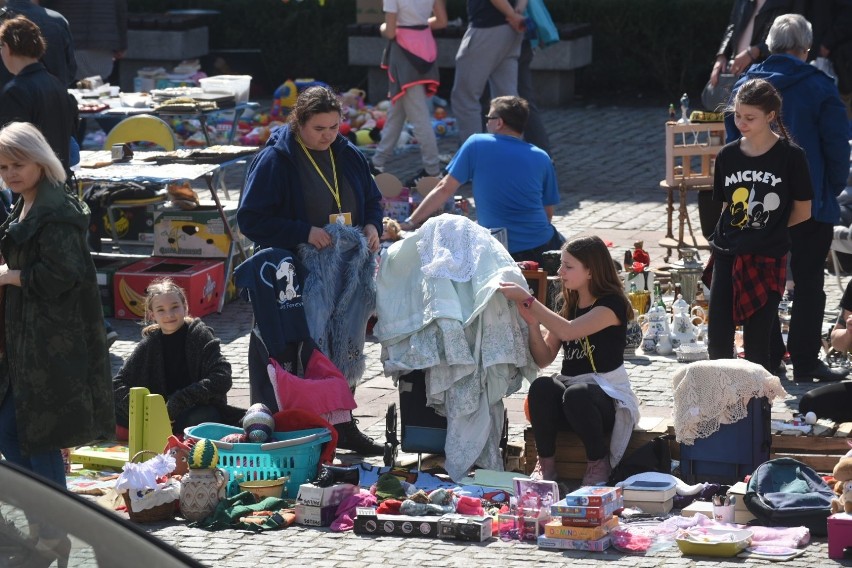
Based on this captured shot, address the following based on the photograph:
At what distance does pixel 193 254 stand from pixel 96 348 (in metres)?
4.48

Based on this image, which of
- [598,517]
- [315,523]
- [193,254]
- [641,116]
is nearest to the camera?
[598,517]

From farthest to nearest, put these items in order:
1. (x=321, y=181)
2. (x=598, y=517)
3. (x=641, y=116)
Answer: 1. (x=641, y=116)
2. (x=321, y=181)
3. (x=598, y=517)

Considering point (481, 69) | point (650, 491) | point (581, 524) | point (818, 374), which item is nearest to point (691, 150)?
point (481, 69)

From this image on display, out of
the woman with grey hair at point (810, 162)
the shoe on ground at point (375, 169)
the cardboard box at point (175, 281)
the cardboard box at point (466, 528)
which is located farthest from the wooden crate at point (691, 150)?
the cardboard box at point (466, 528)

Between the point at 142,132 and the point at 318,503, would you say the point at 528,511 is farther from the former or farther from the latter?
the point at 142,132

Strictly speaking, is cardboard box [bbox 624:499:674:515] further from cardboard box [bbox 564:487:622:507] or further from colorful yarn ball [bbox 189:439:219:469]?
colorful yarn ball [bbox 189:439:219:469]

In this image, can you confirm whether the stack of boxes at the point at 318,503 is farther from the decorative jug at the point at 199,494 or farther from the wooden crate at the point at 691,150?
the wooden crate at the point at 691,150

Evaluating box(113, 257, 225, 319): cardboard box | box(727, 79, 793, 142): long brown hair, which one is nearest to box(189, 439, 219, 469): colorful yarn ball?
box(727, 79, 793, 142): long brown hair

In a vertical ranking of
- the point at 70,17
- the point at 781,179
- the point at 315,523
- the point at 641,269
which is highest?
the point at 70,17

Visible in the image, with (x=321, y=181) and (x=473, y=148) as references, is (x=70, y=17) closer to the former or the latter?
(x=473, y=148)

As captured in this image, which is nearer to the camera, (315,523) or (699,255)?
(315,523)

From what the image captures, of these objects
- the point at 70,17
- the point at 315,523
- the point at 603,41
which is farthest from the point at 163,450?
the point at 603,41

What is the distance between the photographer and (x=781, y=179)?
23.6 feet

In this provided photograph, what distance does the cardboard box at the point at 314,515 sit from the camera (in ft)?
20.1
